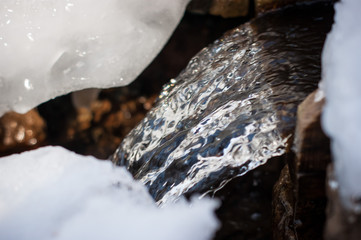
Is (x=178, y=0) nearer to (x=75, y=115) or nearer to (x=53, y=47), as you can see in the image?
(x=53, y=47)

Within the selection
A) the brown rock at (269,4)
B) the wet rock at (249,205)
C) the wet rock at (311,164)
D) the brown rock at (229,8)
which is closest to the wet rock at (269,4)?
the brown rock at (269,4)

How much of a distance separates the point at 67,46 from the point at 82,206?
97 cm

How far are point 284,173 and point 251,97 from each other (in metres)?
0.38

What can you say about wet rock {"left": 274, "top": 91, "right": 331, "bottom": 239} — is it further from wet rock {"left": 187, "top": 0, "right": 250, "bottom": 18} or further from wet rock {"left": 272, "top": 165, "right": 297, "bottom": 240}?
wet rock {"left": 187, "top": 0, "right": 250, "bottom": 18}

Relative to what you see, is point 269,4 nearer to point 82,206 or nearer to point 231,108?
point 231,108

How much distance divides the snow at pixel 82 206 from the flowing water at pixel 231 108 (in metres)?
0.12

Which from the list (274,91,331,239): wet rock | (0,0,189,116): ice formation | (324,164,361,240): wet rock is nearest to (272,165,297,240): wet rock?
(274,91,331,239): wet rock

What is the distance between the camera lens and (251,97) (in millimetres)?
1667

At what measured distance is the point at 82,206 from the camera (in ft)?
4.58

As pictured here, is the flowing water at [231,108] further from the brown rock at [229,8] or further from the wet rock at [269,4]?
the brown rock at [229,8]

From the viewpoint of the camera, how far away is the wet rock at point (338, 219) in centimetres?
89

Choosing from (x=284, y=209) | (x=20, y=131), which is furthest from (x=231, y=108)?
(x=20, y=131)

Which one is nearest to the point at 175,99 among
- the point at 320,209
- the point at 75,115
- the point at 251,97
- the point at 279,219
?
the point at 251,97

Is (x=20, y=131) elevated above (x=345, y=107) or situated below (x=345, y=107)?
below
